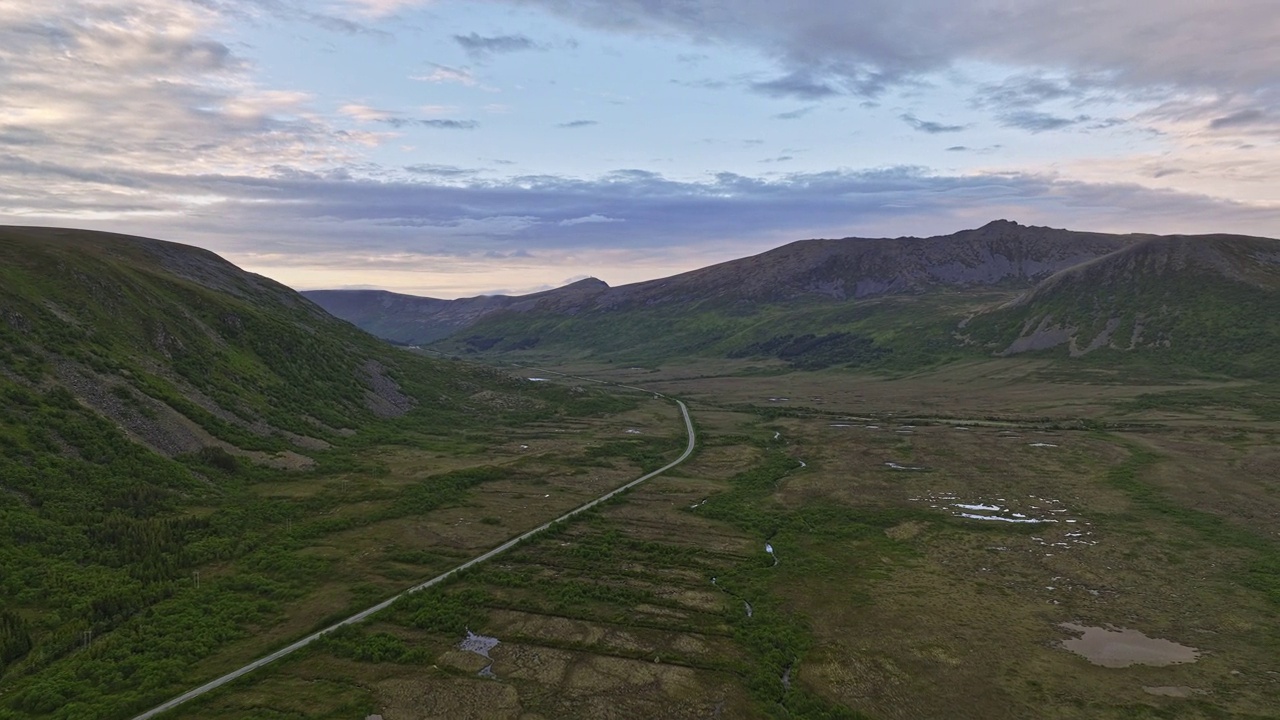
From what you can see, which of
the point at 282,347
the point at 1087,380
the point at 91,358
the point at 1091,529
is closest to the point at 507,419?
the point at 282,347

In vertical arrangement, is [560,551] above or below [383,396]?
below

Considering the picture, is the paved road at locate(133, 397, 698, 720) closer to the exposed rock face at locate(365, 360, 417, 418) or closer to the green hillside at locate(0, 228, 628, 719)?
the green hillside at locate(0, 228, 628, 719)

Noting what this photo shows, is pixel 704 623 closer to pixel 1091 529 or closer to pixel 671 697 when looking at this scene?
pixel 671 697

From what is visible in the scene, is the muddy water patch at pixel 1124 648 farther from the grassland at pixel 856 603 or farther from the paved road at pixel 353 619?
the paved road at pixel 353 619

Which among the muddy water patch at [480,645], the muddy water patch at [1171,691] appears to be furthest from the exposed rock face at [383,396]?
the muddy water patch at [1171,691]

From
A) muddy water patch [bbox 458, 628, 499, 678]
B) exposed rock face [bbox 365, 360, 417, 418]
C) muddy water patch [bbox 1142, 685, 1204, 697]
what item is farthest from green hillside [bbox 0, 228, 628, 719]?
muddy water patch [bbox 1142, 685, 1204, 697]

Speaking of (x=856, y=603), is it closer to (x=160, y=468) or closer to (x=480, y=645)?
(x=480, y=645)

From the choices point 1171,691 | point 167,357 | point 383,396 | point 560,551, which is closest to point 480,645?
point 560,551
